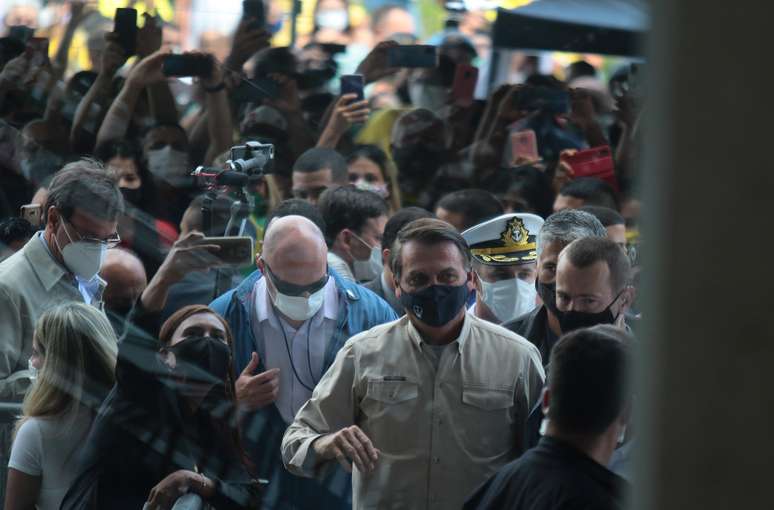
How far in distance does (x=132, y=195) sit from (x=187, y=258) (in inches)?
72.0

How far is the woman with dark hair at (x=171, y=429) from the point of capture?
3996 mm

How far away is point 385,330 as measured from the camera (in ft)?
12.8

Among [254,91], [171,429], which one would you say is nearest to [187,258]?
[171,429]

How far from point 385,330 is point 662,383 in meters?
2.79

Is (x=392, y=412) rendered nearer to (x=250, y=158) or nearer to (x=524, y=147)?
(x=250, y=158)

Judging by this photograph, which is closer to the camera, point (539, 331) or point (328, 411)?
point (328, 411)

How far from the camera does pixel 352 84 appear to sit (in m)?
6.82

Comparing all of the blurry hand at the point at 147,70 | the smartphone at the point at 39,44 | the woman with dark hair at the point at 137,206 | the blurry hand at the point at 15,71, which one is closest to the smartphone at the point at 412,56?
the blurry hand at the point at 147,70

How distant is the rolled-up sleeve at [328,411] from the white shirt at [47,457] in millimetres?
709

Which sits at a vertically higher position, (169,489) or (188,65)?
(188,65)

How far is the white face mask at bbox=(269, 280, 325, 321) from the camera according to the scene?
4789 millimetres

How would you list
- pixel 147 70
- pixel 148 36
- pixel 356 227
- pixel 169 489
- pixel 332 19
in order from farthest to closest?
1. pixel 332 19
2. pixel 148 36
3. pixel 147 70
4. pixel 356 227
5. pixel 169 489

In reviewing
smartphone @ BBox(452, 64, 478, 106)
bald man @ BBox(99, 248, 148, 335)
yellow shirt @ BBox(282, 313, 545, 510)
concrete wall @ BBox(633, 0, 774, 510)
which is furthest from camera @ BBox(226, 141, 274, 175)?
concrete wall @ BBox(633, 0, 774, 510)

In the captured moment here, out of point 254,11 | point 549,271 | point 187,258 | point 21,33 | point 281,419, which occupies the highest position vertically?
point 254,11
